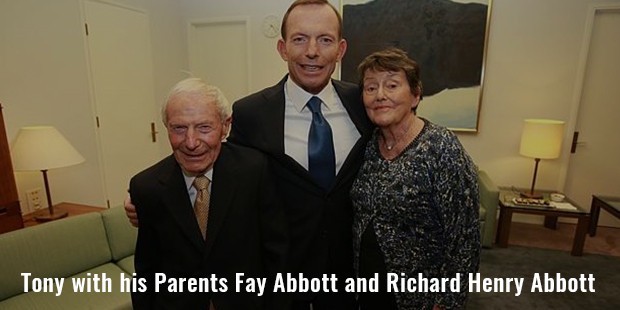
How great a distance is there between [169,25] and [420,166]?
421 centimetres

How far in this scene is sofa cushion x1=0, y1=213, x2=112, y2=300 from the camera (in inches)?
77.4

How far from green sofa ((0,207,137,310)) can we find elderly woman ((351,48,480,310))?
1.59 metres

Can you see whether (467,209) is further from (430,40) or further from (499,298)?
(430,40)

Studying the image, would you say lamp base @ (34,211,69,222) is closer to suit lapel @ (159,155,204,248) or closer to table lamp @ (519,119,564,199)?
suit lapel @ (159,155,204,248)

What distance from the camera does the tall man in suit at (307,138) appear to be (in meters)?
1.27

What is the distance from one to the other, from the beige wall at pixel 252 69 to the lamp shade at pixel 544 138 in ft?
1.55

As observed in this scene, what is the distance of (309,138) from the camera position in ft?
4.42

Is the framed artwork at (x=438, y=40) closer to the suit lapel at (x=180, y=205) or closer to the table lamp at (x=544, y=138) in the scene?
the table lamp at (x=544, y=138)

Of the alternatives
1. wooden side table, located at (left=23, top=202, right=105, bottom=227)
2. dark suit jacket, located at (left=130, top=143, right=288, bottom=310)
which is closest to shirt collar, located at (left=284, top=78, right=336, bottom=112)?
dark suit jacket, located at (left=130, top=143, right=288, bottom=310)

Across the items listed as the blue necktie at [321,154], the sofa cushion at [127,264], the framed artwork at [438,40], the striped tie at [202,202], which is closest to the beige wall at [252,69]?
the framed artwork at [438,40]

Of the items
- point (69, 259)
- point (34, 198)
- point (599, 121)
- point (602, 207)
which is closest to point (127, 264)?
point (69, 259)

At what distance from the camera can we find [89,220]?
233 cm

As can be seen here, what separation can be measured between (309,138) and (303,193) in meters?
0.21

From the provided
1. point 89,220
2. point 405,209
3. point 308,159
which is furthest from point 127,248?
point 405,209
